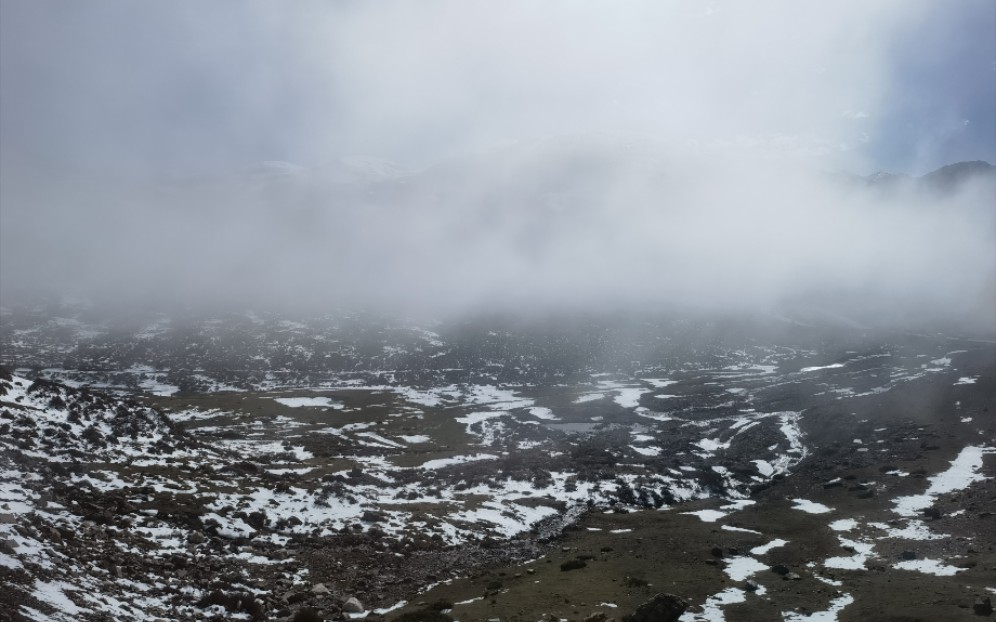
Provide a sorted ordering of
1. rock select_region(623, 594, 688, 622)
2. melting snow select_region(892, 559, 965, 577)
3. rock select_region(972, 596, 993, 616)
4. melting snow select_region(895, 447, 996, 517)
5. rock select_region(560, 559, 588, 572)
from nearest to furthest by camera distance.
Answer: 1. rock select_region(972, 596, 993, 616)
2. rock select_region(623, 594, 688, 622)
3. melting snow select_region(892, 559, 965, 577)
4. rock select_region(560, 559, 588, 572)
5. melting snow select_region(895, 447, 996, 517)

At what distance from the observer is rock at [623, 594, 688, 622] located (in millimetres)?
26500

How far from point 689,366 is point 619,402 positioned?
161 ft

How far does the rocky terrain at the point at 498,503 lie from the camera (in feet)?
89.5

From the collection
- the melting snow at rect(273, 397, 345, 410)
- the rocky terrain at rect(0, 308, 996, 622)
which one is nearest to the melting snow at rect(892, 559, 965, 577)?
the rocky terrain at rect(0, 308, 996, 622)

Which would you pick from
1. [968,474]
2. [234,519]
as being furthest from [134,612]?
[968,474]

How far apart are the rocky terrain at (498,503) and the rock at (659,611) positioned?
0.60m

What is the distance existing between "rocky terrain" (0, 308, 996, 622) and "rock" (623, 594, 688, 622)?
60 cm

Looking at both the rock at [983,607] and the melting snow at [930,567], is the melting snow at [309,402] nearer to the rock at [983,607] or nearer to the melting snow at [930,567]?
the melting snow at [930,567]

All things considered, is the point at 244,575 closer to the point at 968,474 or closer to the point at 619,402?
the point at 968,474

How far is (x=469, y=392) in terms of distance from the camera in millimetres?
137750

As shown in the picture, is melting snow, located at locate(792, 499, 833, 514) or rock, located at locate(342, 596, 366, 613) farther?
melting snow, located at locate(792, 499, 833, 514)

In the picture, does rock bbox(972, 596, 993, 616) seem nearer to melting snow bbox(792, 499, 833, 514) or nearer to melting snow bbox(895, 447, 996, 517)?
melting snow bbox(895, 447, 996, 517)

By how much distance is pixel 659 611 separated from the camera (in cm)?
2684

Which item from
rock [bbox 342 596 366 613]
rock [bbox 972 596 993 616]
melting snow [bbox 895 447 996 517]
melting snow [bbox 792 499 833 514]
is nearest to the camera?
rock [bbox 972 596 993 616]
